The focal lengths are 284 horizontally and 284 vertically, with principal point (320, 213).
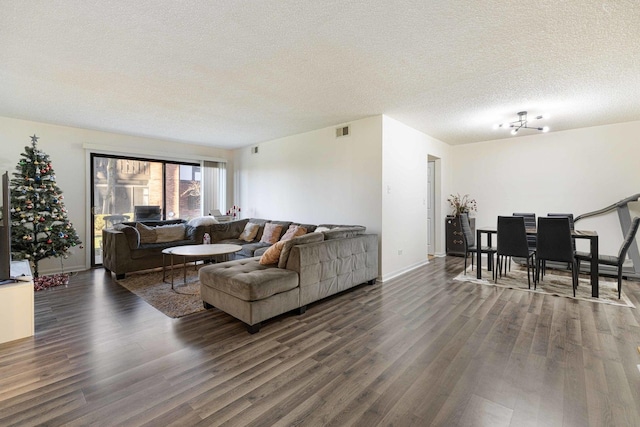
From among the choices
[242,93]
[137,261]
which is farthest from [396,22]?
[137,261]

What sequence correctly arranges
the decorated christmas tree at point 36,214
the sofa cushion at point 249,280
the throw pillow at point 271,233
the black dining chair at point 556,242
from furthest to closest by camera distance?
1. the throw pillow at point 271,233
2. the decorated christmas tree at point 36,214
3. the black dining chair at point 556,242
4. the sofa cushion at point 249,280

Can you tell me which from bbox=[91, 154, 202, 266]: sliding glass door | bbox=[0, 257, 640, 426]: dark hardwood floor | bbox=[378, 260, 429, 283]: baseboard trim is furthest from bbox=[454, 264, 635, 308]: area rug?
bbox=[91, 154, 202, 266]: sliding glass door

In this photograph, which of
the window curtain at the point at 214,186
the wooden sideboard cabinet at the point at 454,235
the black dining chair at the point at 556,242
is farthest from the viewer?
the window curtain at the point at 214,186

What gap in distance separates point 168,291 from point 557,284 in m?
5.61

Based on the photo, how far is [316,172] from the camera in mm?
5367

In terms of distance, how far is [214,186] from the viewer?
23.1 ft

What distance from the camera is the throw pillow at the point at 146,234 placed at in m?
4.88

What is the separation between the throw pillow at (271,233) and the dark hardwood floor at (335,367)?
2118 mm

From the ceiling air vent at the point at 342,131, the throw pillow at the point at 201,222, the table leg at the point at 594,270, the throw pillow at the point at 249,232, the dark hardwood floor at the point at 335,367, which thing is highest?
the ceiling air vent at the point at 342,131

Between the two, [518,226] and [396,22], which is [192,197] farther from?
[518,226]

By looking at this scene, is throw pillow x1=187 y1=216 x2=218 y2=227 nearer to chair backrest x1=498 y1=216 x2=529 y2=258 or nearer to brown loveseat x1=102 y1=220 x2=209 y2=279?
brown loveseat x1=102 y1=220 x2=209 y2=279

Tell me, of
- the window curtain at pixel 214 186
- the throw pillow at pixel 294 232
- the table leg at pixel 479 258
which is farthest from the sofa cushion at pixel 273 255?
the window curtain at pixel 214 186

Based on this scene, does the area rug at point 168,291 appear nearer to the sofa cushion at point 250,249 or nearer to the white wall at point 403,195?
the sofa cushion at point 250,249

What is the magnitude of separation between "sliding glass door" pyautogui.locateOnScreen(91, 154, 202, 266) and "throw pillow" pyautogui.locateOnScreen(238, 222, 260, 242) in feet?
5.95
